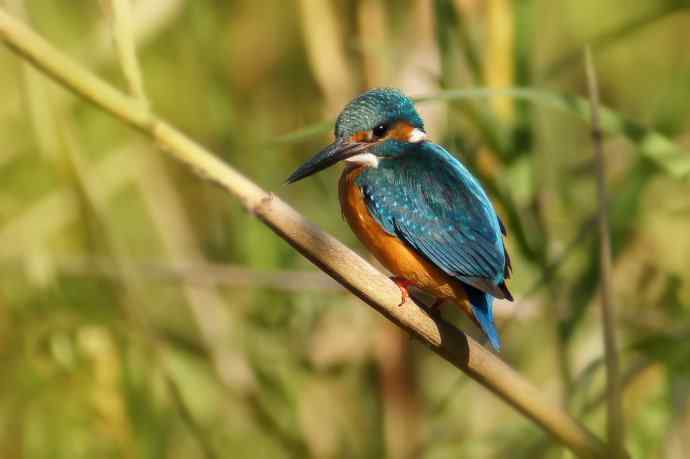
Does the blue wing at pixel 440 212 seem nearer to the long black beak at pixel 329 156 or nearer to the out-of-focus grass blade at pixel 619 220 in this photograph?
→ the long black beak at pixel 329 156

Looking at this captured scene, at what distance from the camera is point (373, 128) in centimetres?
190

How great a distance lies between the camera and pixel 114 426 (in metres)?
2.26

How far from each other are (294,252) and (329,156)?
0.73 m

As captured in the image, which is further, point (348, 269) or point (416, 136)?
point (416, 136)

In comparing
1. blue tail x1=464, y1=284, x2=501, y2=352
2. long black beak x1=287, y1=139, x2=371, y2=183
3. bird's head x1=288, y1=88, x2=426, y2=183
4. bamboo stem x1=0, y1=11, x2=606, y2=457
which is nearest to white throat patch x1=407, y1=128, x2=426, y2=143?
bird's head x1=288, y1=88, x2=426, y2=183

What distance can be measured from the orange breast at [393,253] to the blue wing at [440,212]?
0.7 inches

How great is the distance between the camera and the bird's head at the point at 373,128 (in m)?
1.86

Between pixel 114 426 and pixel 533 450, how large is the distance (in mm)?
766

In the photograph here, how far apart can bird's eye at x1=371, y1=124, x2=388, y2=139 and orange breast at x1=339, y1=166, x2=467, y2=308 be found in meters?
0.06

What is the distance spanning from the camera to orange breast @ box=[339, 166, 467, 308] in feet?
5.95

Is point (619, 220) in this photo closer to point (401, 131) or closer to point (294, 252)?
point (401, 131)

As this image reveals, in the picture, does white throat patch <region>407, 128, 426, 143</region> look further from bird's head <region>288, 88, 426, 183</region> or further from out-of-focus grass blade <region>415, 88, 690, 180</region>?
out-of-focus grass blade <region>415, 88, 690, 180</region>

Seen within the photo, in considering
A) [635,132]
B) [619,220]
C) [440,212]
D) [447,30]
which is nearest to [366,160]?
[440,212]

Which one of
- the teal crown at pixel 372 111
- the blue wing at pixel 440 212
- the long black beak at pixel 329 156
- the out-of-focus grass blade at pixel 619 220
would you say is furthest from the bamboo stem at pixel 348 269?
the out-of-focus grass blade at pixel 619 220
